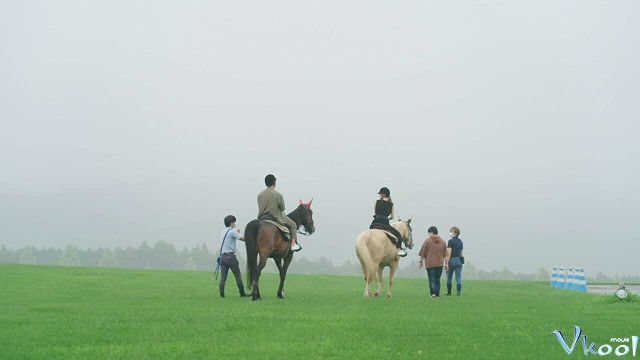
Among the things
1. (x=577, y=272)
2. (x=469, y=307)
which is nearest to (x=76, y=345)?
(x=469, y=307)

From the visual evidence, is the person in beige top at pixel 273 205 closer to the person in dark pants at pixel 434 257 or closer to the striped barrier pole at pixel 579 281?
the person in dark pants at pixel 434 257

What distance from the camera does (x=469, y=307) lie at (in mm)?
18422

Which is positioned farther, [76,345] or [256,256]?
[256,256]

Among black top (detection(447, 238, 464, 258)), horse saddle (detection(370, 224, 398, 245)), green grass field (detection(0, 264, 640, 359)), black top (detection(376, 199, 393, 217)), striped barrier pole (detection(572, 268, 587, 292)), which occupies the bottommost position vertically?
green grass field (detection(0, 264, 640, 359))

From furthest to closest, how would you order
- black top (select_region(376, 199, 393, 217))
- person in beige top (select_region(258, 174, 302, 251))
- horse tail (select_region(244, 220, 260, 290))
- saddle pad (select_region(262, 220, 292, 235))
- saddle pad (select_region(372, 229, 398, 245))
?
1. black top (select_region(376, 199, 393, 217))
2. saddle pad (select_region(372, 229, 398, 245))
3. person in beige top (select_region(258, 174, 302, 251))
4. saddle pad (select_region(262, 220, 292, 235))
5. horse tail (select_region(244, 220, 260, 290))

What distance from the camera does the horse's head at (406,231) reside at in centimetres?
2338

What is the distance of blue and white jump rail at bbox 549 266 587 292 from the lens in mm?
32938

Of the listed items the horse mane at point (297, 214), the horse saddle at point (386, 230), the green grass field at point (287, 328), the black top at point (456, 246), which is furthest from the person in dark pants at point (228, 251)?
the black top at point (456, 246)

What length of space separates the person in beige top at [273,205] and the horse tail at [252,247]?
0.61 m

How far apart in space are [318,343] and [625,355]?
487 cm

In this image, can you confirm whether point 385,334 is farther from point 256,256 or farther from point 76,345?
point 256,256

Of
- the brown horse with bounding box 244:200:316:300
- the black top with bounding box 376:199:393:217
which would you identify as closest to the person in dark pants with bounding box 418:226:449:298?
the black top with bounding box 376:199:393:217

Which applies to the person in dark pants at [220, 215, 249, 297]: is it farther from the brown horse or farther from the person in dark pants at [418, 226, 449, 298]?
the person in dark pants at [418, 226, 449, 298]

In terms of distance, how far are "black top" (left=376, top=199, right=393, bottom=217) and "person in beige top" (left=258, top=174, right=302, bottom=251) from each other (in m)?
3.35
